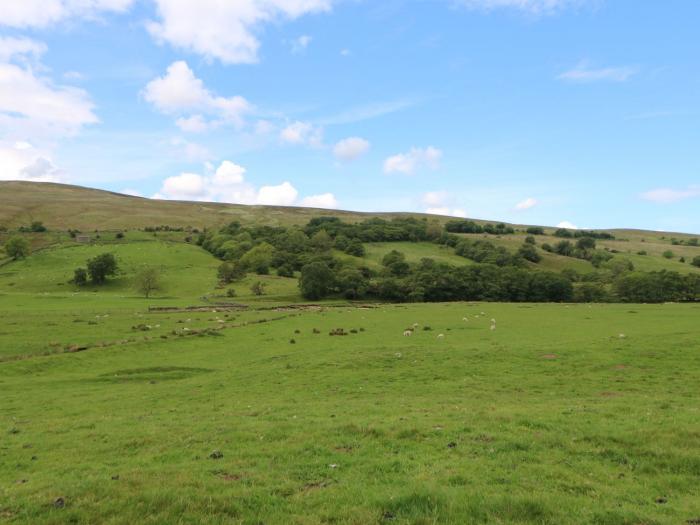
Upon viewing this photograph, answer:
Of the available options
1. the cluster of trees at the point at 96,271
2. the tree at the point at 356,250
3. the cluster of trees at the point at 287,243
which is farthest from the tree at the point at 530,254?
the cluster of trees at the point at 96,271

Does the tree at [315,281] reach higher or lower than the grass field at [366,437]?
lower

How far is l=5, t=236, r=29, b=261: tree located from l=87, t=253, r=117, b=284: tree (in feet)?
111

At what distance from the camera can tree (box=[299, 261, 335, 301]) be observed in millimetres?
100650

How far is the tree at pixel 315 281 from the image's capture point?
3963 inches

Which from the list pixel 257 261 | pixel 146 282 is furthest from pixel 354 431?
pixel 257 261

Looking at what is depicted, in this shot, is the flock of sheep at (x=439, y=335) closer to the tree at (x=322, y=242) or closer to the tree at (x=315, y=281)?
the tree at (x=315, y=281)

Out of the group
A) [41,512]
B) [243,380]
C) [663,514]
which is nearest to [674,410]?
[663,514]

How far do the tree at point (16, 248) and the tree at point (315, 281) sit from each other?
8635 cm

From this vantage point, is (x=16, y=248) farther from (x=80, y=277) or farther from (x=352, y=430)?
(x=352, y=430)

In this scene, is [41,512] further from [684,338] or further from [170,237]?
[170,237]

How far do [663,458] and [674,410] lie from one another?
17.9ft

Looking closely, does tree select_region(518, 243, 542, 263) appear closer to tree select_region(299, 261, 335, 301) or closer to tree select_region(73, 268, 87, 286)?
tree select_region(299, 261, 335, 301)

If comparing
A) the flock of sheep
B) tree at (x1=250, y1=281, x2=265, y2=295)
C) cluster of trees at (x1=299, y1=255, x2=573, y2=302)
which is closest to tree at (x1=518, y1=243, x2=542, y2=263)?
cluster of trees at (x1=299, y1=255, x2=573, y2=302)

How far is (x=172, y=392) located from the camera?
73.8 feet
